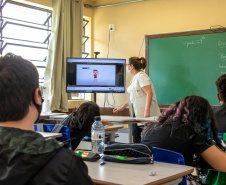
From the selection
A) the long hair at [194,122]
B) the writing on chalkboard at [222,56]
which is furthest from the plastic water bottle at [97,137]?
the writing on chalkboard at [222,56]

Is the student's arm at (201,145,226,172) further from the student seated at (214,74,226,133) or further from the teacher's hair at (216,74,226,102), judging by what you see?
the teacher's hair at (216,74,226,102)

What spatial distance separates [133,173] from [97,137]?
1.07m

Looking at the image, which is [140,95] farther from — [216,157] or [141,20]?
[216,157]

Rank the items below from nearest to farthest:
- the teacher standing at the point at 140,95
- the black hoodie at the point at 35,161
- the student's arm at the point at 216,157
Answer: the black hoodie at the point at 35,161 < the student's arm at the point at 216,157 < the teacher standing at the point at 140,95

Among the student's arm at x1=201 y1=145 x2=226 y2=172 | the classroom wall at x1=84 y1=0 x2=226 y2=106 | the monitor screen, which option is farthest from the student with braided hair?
the classroom wall at x1=84 y1=0 x2=226 y2=106

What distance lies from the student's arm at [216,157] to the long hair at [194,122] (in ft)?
0.20

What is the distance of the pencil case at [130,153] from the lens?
6.47 ft

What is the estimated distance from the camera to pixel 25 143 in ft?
3.29

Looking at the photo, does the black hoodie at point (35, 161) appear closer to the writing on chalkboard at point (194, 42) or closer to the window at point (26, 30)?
the window at point (26, 30)

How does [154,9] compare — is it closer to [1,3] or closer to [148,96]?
[148,96]

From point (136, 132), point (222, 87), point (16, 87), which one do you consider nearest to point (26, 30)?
point (136, 132)

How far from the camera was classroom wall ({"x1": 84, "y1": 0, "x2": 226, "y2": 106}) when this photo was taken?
5633 millimetres

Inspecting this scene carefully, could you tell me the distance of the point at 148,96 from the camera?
479 cm

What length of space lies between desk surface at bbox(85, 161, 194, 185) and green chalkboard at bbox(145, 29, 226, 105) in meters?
3.84
